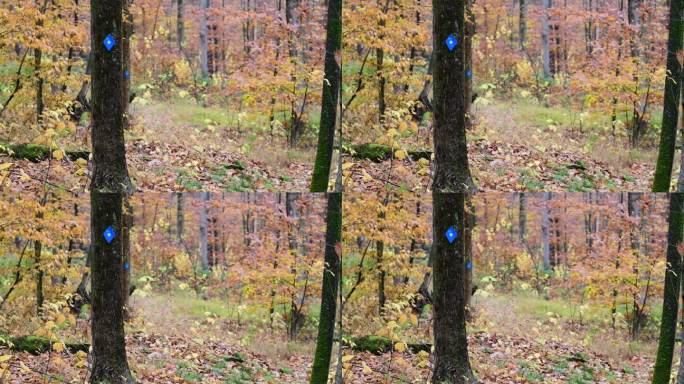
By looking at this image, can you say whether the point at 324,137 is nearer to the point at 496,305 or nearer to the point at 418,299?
the point at 418,299

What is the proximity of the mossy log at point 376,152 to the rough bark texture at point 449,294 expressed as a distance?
0.97 meters

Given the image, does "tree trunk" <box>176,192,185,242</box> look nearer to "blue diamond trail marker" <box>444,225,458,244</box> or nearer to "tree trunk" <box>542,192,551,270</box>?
"blue diamond trail marker" <box>444,225,458,244</box>

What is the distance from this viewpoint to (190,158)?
10.2 m

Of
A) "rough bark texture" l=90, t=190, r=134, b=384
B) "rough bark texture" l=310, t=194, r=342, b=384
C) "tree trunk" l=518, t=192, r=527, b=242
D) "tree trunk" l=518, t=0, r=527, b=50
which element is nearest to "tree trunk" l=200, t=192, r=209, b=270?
"rough bark texture" l=90, t=190, r=134, b=384

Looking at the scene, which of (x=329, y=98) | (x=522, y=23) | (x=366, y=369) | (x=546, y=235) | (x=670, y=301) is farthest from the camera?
(x=522, y=23)

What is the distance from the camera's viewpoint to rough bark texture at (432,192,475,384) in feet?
29.5

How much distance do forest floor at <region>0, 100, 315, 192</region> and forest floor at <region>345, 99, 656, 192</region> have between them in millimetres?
1133

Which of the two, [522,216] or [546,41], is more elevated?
[546,41]

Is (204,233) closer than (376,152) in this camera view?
No

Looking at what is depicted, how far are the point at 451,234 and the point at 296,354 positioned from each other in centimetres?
294

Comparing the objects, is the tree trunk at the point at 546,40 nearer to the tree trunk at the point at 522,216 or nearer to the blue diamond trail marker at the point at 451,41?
the tree trunk at the point at 522,216

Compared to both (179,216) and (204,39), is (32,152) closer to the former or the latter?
(179,216)

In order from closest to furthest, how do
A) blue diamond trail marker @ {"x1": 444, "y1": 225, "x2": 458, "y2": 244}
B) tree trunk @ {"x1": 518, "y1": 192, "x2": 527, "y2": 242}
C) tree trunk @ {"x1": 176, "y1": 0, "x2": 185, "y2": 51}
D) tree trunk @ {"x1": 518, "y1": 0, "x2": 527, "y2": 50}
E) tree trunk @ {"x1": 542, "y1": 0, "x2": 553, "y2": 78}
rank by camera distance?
1. blue diamond trail marker @ {"x1": 444, "y1": 225, "x2": 458, "y2": 244}
2. tree trunk @ {"x1": 518, "y1": 192, "x2": 527, "y2": 242}
3. tree trunk @ {"x1": 176, "y1": 0, "x2": 185, "y2": 51}
4. tree trunk @ {"x1": 542, "y1": 0, "x2": 553, "y2": 78}
5. tree trunk @ {"x1": 518, "y1": 0, "x2": 527, "y2": 50}

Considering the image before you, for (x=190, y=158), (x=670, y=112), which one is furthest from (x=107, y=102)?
(x=670, y=112)
